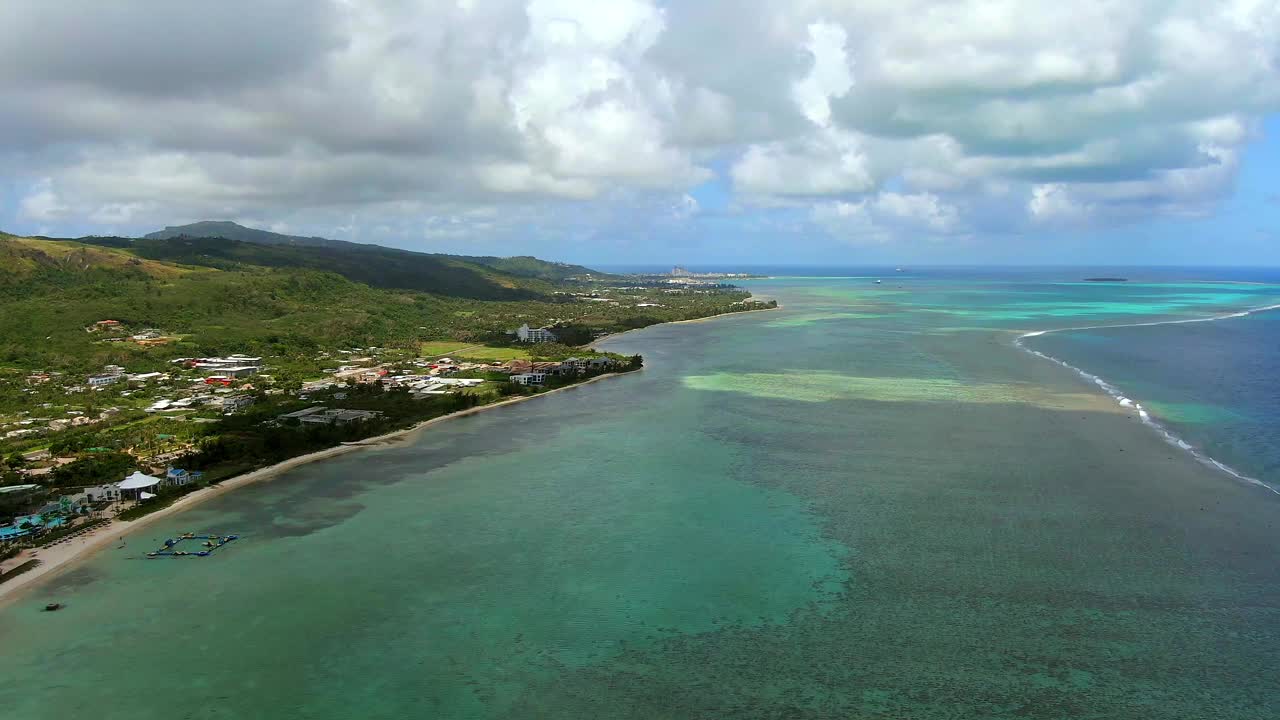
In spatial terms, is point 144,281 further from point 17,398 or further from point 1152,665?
point 1152,665

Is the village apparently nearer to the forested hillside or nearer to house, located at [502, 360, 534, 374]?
house, located at [502, 360, 534, 374]

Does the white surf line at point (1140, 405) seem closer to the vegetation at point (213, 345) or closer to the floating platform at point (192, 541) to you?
the vegetation at point (213, 345)

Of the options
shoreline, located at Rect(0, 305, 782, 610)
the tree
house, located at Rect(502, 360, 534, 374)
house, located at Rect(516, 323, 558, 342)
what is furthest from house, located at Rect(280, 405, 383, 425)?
house, located at Rect(516, 323, 558, 342)

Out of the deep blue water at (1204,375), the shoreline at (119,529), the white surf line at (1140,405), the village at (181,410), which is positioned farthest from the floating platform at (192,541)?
the deep blue water at (1204,375)

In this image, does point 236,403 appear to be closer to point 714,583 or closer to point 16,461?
point 16,461

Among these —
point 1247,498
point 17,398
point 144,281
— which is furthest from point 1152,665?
point 144,281

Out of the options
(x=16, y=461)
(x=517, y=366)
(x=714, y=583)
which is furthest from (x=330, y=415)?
(x=714, y=583)
